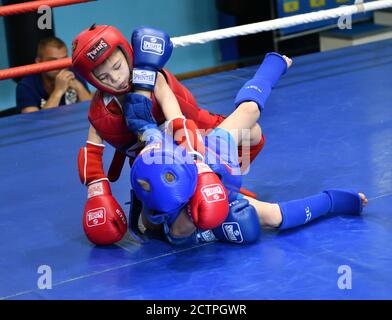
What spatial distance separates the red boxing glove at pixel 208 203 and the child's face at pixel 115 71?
1.13 feet

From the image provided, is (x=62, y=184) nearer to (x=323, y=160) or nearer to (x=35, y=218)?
(x=35, y=218)

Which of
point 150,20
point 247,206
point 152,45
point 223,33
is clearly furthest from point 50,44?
point 247,206

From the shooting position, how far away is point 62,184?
3078 millimetres

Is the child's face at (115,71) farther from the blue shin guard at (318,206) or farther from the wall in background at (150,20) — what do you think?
the wall in background at (150,20)

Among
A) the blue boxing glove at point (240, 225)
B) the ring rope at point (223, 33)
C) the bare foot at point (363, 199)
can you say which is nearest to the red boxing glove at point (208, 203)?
the blue boxing glove at point (240, 225)

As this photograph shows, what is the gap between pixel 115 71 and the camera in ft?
8.10

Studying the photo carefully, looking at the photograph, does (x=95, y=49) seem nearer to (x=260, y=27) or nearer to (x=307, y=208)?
(x=307, y=208)

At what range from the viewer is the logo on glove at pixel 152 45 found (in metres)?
2.52

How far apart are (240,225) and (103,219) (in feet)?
1.24

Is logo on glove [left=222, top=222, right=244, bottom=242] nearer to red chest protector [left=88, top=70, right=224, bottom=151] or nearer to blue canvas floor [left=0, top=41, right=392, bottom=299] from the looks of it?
blue canvas floor [left=0, top=41, right=392, bottom=299]

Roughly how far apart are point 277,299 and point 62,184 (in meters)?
1.15
